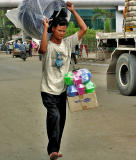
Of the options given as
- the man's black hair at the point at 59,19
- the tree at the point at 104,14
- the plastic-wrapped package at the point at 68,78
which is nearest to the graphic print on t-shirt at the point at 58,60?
the plastic-wrapped package at the point at 68,78

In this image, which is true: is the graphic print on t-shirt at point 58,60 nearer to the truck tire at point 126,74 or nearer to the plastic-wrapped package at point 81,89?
the plastic-wrapped package at point 81,89

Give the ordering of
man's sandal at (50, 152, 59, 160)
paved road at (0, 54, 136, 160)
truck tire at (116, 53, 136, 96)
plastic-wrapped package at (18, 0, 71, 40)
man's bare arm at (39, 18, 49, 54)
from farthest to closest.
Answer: truck tire at (116, 53, 136, 96)
paved road at (0, 54, 136, 160)
plastic-wrapped package at (18, 0, 71, 40)
man's sandal at (50, 152, 59, 160)
man's bare arm at (39, 18, 49, 54)

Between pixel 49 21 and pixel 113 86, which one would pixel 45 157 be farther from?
pixel 113 86

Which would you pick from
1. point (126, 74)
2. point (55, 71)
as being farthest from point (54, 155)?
point (126, 74)

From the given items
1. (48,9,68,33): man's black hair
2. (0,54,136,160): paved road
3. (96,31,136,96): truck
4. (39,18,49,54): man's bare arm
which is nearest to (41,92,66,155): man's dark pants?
(0,54,136,160): paved road

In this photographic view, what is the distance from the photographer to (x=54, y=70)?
5750 millimetres

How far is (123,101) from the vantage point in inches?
462

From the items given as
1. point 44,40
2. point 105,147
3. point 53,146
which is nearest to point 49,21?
point 44,40

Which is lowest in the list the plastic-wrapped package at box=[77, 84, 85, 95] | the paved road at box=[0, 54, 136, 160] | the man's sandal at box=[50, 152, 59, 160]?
the paved road at box=[0, 54, 136, 160]

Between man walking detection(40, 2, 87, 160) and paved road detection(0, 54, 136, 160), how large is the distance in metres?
0.48

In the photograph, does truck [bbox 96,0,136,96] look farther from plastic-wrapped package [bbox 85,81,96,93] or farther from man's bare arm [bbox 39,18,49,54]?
man's bare arm [bbox 39,18,49,54]

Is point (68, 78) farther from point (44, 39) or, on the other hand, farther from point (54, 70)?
point (44, 39)

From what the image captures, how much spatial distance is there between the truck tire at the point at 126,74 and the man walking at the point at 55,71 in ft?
22.5

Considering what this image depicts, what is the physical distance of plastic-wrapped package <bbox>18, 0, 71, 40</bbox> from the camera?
606 centimetres
